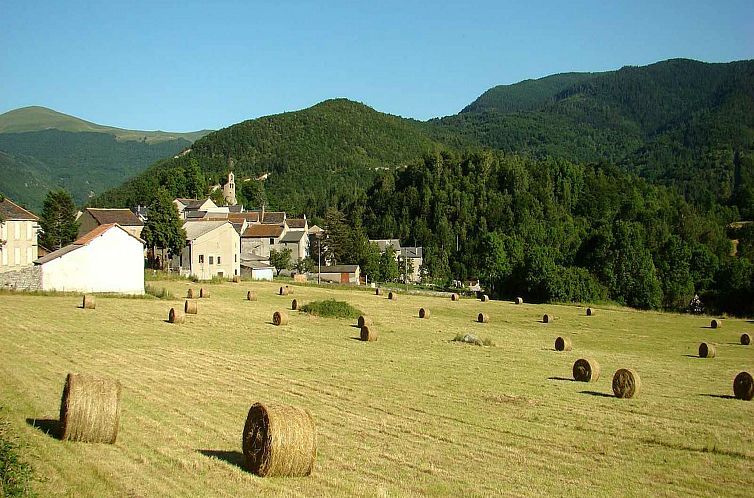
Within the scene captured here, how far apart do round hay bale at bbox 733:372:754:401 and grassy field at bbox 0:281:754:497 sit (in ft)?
2.97

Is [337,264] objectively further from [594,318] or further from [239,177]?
[239,177]

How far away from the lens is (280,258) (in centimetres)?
9406

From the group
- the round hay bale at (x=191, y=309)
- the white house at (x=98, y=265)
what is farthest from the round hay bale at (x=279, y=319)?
the white house at (x=98, y=265)

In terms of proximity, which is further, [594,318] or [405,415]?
[594,318]

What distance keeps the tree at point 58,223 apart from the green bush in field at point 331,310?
1770 inches

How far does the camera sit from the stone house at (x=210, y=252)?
73812 mm

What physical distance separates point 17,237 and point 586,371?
2049 inches

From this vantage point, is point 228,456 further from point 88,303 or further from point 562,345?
point 88,303

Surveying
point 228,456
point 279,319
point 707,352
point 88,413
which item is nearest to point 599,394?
point 228,456

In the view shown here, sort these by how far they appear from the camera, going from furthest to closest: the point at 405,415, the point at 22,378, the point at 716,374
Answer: the point at 716,374
the point at 22,378
the point at 405,415

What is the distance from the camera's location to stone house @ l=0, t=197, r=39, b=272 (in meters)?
60.0

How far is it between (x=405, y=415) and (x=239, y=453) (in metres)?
5.06

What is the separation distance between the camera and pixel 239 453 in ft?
43.2

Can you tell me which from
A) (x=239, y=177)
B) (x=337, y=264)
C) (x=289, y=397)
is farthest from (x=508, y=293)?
(x=239, y=177)
